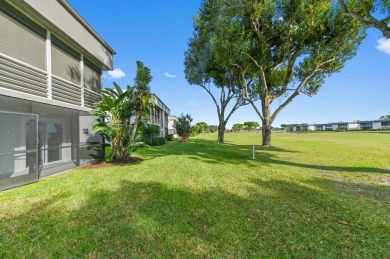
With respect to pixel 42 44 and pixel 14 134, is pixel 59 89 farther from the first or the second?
pixel 14 134

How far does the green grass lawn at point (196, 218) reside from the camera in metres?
2.88

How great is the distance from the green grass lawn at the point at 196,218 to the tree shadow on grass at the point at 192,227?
0.05ft

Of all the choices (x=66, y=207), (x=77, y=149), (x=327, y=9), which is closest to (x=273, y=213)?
(x=66, y=207)

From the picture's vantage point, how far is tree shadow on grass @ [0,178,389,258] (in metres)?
2.84

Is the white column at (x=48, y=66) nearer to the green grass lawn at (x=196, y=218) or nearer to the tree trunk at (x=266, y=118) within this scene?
the green grass lawn at (x=196, y=218)

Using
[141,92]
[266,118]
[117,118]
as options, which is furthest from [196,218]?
[266,118]

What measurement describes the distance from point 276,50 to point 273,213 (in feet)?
62.5

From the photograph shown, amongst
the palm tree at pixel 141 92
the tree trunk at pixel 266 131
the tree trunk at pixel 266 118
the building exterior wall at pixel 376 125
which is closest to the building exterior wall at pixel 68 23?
the palm tree at pixel 141 92

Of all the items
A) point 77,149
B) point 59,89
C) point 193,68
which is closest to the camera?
point 59,89

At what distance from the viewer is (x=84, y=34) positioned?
33.0 feet

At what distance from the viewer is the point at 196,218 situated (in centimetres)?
381

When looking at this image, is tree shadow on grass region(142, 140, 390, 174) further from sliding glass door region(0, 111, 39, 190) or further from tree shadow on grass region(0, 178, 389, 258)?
sliding glass door region(0, 111, 39, 190)

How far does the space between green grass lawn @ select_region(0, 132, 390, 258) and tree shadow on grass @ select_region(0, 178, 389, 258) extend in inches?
0.6

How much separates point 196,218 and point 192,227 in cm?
34
